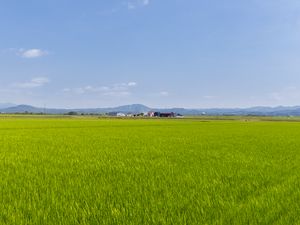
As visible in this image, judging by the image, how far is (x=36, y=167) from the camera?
732 centimetres

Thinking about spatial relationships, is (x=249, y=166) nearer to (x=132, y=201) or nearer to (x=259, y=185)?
(x=259, y=185)

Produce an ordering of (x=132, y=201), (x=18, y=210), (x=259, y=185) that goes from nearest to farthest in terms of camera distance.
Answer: (x=18, y=210)
(x=132, y=201)
(x=259, y=185)

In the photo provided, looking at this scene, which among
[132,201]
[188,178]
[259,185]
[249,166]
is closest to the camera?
[132,201]

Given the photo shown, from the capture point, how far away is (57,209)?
3.88 m

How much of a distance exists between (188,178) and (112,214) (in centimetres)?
238

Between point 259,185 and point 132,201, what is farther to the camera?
point 259,185

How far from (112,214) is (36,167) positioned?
4170 millimetres

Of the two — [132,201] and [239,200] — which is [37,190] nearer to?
[132,201]

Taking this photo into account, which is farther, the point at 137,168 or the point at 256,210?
the point at 137,168

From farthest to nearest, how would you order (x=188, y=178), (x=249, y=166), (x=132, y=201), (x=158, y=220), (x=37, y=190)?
1. (x=249, y=166)
2. (x=188, y=178)
3. (x=37, y=190)
4. (x=132, y=201)
5. (x=158, y=220)

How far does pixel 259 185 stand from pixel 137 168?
2505 millimetres

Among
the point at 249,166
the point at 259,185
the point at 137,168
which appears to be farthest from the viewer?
the point at 249,166

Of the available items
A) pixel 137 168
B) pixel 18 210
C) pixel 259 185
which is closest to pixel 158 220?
pixel 18 210

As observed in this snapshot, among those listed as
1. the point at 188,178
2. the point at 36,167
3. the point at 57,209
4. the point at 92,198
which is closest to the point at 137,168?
the point at 188,178
